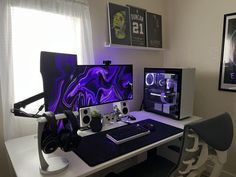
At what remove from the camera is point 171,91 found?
72.9 inches

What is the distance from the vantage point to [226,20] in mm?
1838

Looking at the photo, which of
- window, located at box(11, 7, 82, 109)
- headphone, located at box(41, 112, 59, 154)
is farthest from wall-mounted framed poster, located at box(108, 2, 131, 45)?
headphone, located at box(41, 112, 59, 154)

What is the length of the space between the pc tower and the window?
3.40 ft

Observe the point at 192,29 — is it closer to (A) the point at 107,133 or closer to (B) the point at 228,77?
(B) the point at 228,77

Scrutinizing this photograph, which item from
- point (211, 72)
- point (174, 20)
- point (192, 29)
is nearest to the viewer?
point (211, 72)

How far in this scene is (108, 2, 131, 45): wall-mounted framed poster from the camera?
1.83m

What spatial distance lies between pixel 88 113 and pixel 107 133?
248 mm

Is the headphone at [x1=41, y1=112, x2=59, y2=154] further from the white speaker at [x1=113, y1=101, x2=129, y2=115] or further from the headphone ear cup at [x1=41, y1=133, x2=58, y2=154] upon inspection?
the white speaker at [x1=113, y1=101, x2=129, y2=115]

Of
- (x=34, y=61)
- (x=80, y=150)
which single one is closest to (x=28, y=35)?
(x=34, y=61)

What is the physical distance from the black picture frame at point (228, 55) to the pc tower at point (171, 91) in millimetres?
363

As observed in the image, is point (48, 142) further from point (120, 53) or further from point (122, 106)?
point (120, 53)

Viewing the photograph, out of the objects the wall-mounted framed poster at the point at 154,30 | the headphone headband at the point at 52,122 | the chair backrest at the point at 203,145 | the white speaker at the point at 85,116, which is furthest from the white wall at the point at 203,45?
the headphone headband at the point at 52,122

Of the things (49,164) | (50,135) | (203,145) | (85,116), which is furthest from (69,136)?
(203,145)

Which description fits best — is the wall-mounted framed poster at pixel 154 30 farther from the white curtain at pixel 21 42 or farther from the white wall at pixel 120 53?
the white curtain at pixel 21 42
